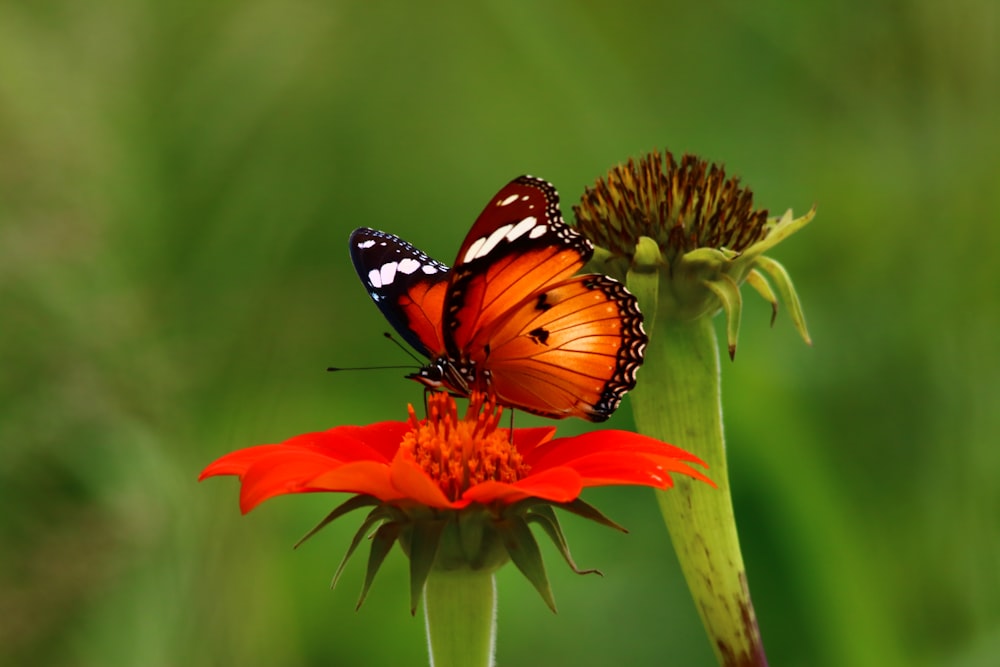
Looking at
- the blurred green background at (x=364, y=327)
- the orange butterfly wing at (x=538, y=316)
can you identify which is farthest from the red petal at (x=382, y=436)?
the blurred green background at (x=364, y=327)

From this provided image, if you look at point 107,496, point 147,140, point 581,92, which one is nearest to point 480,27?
point 581,92

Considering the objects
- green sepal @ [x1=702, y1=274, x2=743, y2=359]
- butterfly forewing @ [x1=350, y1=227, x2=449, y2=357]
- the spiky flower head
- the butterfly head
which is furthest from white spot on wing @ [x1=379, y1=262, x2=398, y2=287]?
green sepal @ [x1=702, y1=274, x2=743, y2=359]

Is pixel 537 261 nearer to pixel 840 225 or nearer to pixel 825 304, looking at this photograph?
pixel 825 304

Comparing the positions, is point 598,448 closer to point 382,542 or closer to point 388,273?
point 382,542

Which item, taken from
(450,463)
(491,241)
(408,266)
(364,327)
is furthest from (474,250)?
(364,327)

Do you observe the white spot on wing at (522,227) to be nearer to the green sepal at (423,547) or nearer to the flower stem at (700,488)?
the flower stem at (700,488)
